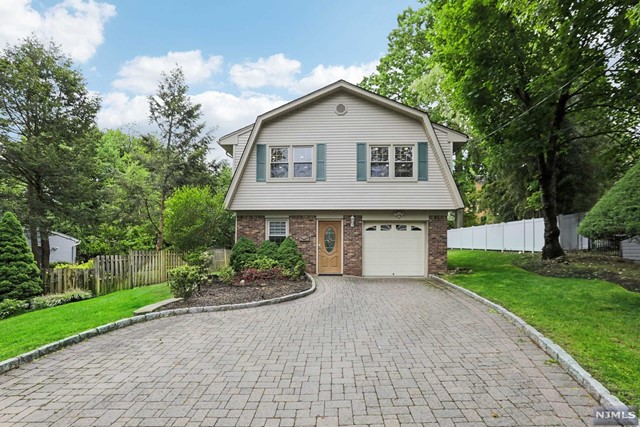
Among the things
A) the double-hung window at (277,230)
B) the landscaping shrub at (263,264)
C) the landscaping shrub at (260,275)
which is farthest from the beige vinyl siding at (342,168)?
the landscaping shrub at (260,275)

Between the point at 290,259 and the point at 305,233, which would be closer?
the point at 290,259

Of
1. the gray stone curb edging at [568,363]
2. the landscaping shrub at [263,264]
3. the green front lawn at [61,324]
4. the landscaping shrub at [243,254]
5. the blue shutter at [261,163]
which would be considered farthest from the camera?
the blue shutter at [261,163]

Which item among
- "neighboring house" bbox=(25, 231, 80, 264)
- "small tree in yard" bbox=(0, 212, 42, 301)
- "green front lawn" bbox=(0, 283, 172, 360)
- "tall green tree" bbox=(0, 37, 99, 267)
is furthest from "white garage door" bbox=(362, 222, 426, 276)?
"neighboring house" bbox=(25, 231, 80, 264)

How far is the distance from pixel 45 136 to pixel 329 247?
14842mm

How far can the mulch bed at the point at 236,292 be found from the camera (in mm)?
8016

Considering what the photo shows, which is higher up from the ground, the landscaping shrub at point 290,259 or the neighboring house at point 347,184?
the neighboring house at point 347,184

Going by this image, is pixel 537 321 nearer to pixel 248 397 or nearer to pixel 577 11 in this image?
pixel 248 397

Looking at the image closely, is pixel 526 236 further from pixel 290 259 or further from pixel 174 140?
pixel 174 140

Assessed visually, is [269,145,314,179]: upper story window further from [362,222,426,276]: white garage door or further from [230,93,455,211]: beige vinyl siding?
[362,222,426,276]: white garage door

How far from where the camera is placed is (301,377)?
403 centimetres

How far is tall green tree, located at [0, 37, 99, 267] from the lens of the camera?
50.1 ft

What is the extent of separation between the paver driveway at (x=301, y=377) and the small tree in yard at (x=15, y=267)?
6.93m

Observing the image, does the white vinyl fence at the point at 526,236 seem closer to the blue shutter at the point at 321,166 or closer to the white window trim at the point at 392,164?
the white window trim at the point at 392,164

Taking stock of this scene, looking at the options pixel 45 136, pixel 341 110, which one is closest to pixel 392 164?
pixel 341 110
